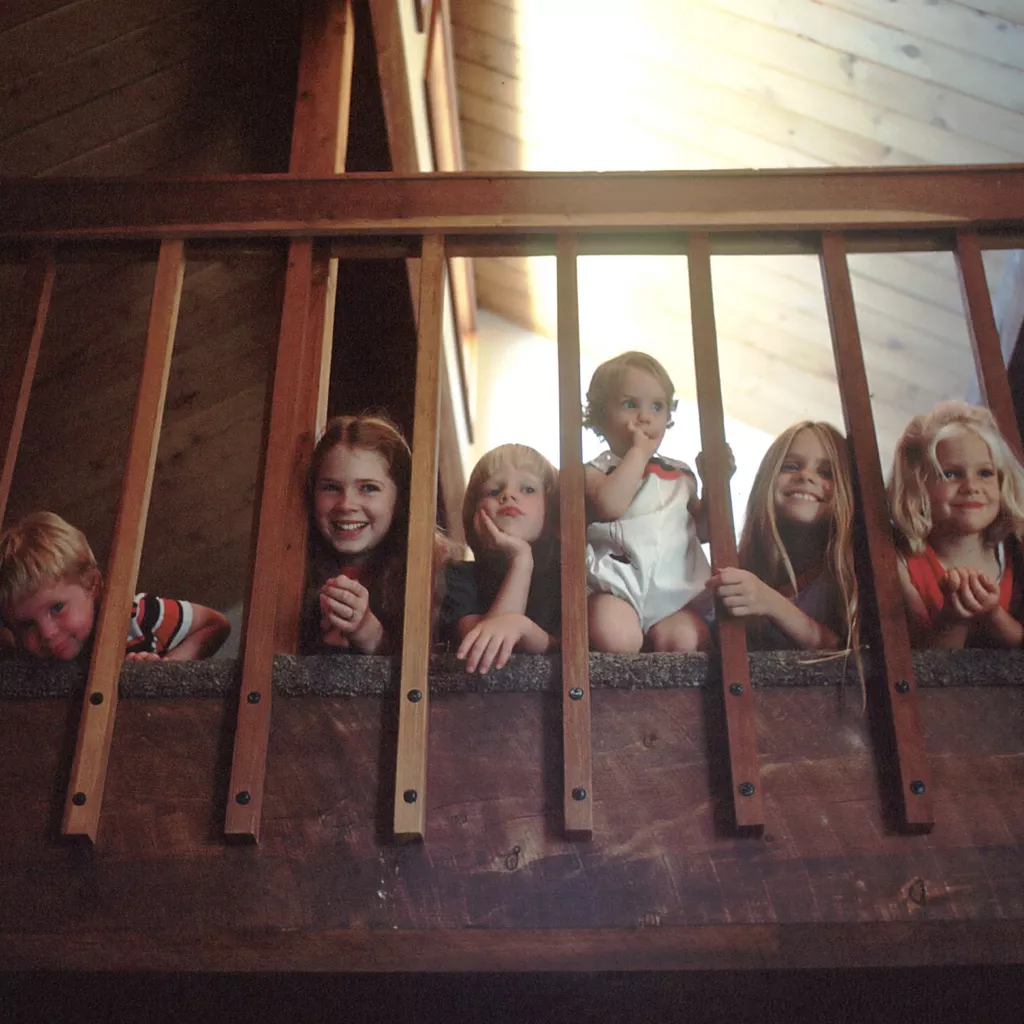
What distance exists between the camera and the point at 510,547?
167 centimetres

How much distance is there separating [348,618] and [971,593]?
2.53 feet

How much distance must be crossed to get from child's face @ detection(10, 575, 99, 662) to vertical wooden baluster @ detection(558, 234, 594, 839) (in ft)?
2.18

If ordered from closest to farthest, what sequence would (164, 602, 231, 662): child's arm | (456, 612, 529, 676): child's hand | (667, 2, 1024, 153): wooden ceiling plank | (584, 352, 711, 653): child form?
(456, 612, 529, 676): child's hand, (584, 352, 711, 653): child, (164, 602, 231, 662): child's arm, (667, 2, 1024, 153): wooden ceiling plank

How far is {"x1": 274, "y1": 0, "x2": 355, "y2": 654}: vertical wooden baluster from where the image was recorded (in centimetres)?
158

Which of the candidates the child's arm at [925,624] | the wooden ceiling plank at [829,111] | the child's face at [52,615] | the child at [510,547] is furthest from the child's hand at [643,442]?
the wooden ceiling plank at [829,111]

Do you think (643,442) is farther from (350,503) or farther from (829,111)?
(829,111)

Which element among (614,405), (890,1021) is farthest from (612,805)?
(614,405)

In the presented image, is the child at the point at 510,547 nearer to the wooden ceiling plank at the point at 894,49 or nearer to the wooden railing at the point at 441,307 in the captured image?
the wooden railing at the point at 441,307

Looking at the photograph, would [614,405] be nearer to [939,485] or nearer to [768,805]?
[939,485]

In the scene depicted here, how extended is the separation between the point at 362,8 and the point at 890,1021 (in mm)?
2185

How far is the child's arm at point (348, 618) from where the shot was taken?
4.92ft

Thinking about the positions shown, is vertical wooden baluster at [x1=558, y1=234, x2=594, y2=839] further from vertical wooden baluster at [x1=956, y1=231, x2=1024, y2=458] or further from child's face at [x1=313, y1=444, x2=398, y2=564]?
vertical wooden baluster at [x1=956, y1=231, x2=1024, y2=458]

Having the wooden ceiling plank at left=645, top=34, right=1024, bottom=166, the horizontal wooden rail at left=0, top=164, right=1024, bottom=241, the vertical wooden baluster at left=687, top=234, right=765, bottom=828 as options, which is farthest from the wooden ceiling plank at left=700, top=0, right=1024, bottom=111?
the vertical wooden baluster at left=687, top=234, right=765, bottom=828

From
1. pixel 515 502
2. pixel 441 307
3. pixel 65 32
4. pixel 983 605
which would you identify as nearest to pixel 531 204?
pixel 441 307
